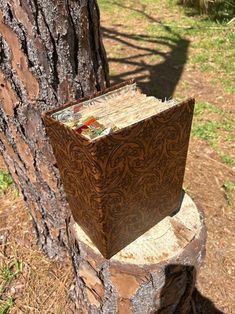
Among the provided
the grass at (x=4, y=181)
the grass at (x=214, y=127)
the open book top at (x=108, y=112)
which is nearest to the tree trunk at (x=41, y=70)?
the open book top at (x=108, y=112)

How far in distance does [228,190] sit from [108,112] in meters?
1.81

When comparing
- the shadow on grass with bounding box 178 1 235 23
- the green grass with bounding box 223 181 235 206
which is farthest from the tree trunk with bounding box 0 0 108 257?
the shadow on grass with bounding box 178 1 235 23

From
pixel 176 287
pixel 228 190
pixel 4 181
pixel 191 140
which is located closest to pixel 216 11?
pixel 191 140

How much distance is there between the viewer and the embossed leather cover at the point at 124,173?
111 cm

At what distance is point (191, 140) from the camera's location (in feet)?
10.7

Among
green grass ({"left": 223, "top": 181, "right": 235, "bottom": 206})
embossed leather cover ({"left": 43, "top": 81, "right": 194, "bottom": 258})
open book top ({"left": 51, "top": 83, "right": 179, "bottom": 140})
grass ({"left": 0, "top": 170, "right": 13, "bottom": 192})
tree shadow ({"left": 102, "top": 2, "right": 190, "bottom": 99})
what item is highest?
open book top ({"left": 51, "top": 83, "right": 179, "bottom": 140})

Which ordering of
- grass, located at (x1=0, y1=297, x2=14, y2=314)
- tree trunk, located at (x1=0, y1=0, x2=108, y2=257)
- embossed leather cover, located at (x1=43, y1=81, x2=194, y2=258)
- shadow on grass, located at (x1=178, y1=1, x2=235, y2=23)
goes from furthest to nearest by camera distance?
1. shadow on grass, located at (x1=178, y1=1, x2=235, y2=23)
2. grass, located at (x1=0, y1=297, x2=14, y2=314)
3. tree trunk, located at (x1=0, y1=0, x2=108, y2=257)
4. embossed leather cover, located at (x1=43, y1=81, x2=194, y2=258)

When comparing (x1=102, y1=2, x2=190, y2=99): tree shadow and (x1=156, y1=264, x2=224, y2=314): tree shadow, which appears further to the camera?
(x1=102, y1=2, x2=190, y2=99): tree shadow

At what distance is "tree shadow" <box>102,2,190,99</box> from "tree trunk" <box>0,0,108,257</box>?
8.04ft

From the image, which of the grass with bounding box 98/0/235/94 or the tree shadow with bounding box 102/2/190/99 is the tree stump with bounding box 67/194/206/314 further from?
the grass with bounding box 98/0/235/94

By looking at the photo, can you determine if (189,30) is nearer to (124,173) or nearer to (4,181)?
(4,181)

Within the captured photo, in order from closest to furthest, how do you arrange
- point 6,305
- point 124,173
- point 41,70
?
point 124,173, point 41,70, point 6,305

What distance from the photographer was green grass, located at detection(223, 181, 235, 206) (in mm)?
2670

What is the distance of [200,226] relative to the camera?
1.54m
